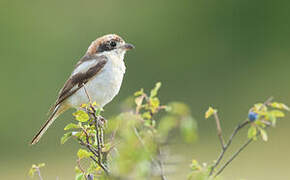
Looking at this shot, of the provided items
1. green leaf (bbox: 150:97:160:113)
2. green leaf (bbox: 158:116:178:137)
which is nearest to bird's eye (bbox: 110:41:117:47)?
green leaf (bbox: 150:97:160:113)

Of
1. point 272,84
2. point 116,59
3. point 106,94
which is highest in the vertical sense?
point 272,84

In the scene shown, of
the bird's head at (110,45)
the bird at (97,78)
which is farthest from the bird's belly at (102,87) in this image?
the bird's head at (110,45)

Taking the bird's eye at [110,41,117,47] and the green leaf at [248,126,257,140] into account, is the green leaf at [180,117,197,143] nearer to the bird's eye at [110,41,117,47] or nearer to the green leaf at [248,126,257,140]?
the green leaf at [248,126,257,140]

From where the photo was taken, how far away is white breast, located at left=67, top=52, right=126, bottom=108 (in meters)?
3.67

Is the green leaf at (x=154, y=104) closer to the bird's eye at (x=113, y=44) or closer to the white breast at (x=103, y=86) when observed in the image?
the white breast at (x=103, y=86)

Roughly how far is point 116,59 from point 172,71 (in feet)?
23.0

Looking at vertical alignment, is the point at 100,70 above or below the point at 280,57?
below

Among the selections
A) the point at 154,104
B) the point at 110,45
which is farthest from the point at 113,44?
the point at 154,104

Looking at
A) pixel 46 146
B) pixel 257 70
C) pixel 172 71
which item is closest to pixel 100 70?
pixel 46 146

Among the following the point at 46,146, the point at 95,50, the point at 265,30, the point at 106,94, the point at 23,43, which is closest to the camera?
the point at 106,94

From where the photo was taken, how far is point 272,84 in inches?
427

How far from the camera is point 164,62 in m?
10.9

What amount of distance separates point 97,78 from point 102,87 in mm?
84

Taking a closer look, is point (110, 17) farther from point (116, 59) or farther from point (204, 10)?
point (116, 59)
